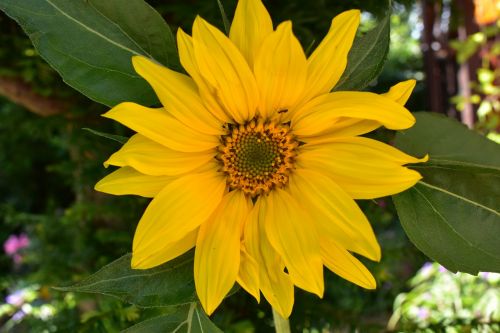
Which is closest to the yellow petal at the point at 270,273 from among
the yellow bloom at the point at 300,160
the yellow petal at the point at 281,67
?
the yellow bloom at the point at 300,160

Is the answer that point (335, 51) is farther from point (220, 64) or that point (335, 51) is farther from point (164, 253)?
point (164, 253)

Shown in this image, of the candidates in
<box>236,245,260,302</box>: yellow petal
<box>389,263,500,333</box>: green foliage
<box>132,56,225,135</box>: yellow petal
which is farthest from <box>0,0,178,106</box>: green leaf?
<box>389,263,500,333</box>: green foliage

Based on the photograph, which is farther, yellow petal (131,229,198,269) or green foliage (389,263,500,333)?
green foliage (389,263,500,333)

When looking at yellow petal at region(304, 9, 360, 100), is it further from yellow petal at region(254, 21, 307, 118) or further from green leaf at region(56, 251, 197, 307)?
green leaf at region(56, 251, 197, 307)

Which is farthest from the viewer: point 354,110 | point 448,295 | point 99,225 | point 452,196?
point 448,295

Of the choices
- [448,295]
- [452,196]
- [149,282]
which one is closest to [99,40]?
[149,282]

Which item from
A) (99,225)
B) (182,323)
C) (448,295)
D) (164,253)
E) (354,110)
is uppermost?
(354,110)
